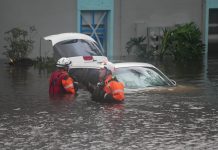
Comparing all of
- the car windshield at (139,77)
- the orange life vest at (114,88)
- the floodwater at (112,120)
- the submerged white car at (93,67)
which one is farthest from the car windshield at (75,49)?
the orange life vest at (114,88)

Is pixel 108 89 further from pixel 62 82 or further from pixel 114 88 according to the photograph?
pixel 62 82

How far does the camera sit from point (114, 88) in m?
14.9

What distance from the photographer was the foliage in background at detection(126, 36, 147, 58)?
2900cm

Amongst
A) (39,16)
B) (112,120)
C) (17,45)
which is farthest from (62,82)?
(39,16)

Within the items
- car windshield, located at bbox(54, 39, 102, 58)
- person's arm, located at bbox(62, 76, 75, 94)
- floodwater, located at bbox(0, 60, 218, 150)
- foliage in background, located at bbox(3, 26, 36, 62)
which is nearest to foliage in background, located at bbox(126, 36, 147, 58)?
foliage in background, located at bbox(3, 26, 36, 62)

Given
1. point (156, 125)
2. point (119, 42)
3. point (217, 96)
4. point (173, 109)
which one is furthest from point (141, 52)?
point (156, 125)

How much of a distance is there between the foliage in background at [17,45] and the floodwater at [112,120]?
7.10 metres

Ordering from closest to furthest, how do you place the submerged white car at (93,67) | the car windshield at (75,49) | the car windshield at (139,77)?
the car windshield at (139,77), the submerged white car at (93,67), the car windshield at (75,49)

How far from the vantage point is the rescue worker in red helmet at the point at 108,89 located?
14.9 meters

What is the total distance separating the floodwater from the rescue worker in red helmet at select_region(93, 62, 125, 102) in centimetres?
19

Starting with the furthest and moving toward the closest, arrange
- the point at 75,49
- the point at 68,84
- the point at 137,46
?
the point at 137,46
the point at 75,49
the point at 68,84

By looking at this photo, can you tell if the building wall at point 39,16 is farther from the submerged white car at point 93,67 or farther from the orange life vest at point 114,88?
the orange life vest at point 114,88

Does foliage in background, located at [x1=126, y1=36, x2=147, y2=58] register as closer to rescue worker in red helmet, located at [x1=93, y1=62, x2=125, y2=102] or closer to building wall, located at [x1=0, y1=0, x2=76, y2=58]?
building wall, located at [x1=0, y1=0, x2=76, y2=58]

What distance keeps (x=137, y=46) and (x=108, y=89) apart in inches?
560
